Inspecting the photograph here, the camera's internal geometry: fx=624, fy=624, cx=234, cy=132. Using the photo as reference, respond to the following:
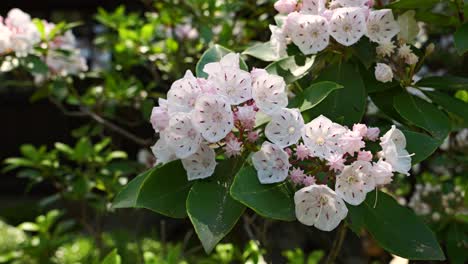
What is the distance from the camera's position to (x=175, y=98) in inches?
48.9

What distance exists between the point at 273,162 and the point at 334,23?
0.41m

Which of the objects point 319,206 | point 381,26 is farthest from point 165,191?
point 381,26

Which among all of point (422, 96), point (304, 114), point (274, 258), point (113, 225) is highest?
point (304, 114)

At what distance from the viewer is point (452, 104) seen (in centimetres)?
168

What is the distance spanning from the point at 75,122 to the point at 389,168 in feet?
25.4

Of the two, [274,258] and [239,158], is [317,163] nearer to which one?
[239,158]

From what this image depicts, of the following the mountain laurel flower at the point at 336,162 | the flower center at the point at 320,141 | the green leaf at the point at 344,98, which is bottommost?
the green leaf at the point at 344,98

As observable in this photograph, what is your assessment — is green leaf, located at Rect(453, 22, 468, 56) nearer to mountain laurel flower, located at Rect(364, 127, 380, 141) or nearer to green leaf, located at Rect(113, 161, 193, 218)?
mountain laurel flower, located at Rect(364, 127, 380, 141)

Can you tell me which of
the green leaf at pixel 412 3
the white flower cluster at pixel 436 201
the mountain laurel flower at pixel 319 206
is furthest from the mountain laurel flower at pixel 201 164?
the white flower cluster at pixel 436 201

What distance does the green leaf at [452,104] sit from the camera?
5.48 ft

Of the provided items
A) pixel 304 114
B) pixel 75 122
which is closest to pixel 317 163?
pixel 304 114

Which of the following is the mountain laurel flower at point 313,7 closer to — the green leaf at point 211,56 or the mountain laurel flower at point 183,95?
the green leaf at point 211,56

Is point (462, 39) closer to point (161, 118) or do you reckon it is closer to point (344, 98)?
point (344, 98)

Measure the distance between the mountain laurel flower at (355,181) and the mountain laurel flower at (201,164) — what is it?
0.26m
